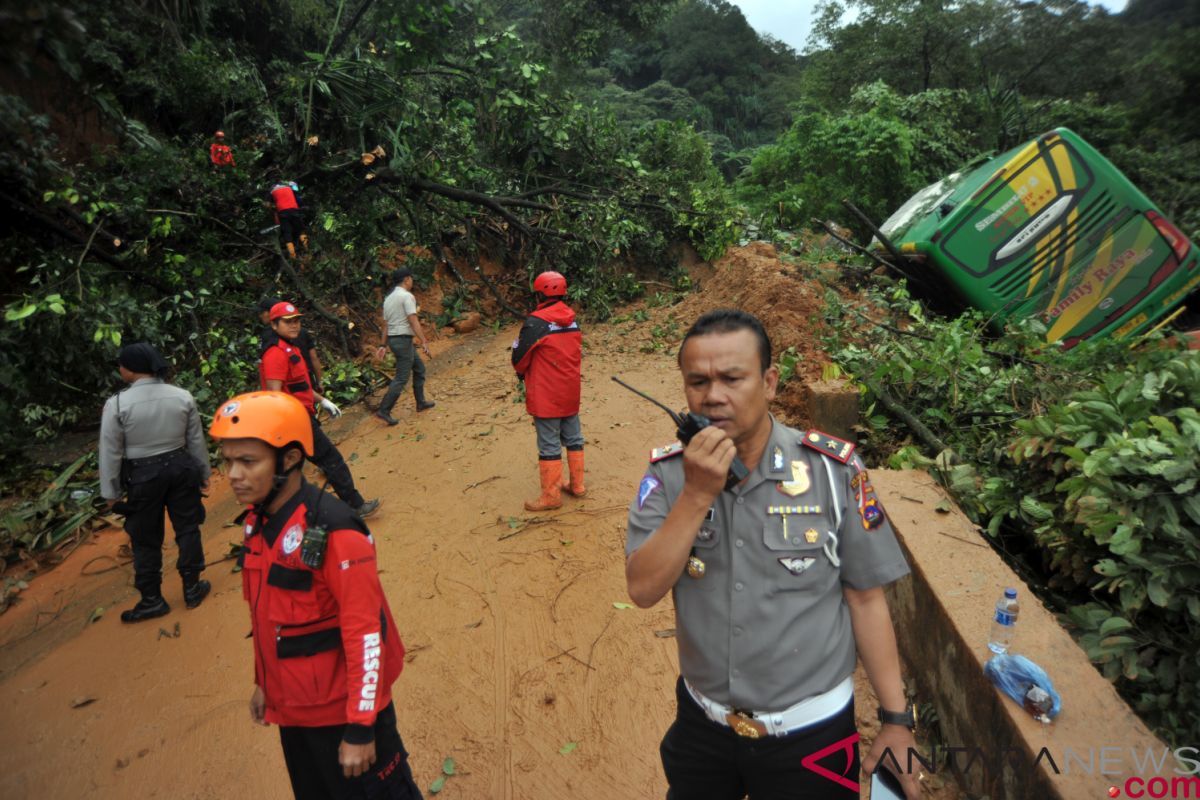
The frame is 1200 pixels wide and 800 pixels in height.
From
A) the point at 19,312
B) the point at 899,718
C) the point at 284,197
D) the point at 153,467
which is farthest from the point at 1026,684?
the point at 284,197

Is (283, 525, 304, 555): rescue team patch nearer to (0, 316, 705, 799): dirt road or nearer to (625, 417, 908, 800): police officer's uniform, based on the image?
(625, 417, 908, 800): police officer's uniform

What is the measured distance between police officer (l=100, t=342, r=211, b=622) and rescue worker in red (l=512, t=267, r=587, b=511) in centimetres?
221

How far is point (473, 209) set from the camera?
1130cm

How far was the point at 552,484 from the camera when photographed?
5.00 meters

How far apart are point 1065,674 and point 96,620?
5.68m

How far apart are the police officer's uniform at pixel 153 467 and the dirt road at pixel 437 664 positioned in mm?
475

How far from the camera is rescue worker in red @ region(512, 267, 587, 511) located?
474cm

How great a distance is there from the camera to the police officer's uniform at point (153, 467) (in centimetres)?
396

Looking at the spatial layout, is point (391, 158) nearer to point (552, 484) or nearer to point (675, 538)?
point (552, 484)

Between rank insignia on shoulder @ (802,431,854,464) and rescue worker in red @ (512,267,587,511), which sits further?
rescue worker in red @ (512,267,587,511)

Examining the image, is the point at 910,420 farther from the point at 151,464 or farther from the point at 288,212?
the point at 288,212

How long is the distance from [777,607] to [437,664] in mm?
2638

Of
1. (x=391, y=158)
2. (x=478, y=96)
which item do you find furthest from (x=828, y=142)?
(x=391, y=158)

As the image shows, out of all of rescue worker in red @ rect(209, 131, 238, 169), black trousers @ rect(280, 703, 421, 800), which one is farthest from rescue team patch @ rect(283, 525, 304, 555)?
rescue worker in red @ rect(209, 131, 238, 169)
